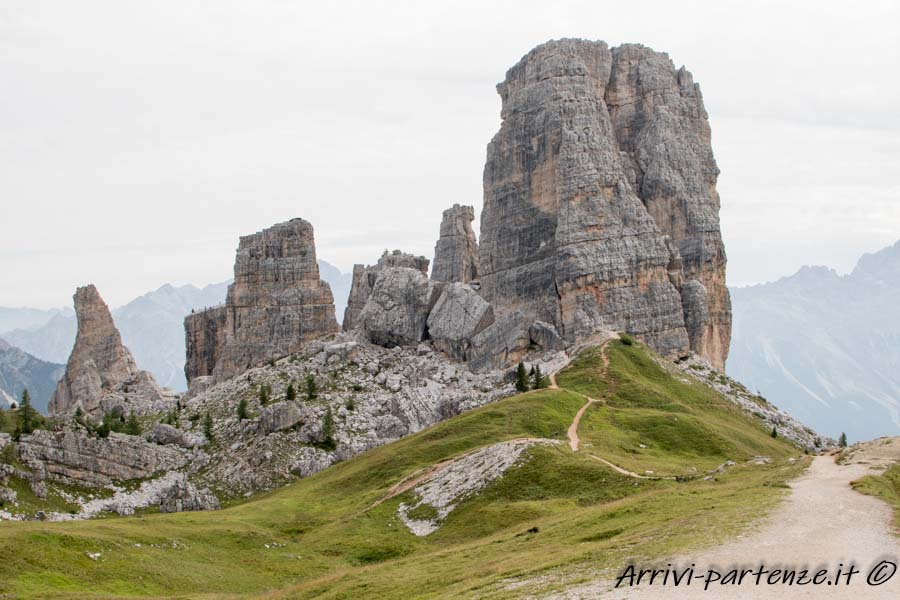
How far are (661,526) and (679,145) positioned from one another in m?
134

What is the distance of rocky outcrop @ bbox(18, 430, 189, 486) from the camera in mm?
102519

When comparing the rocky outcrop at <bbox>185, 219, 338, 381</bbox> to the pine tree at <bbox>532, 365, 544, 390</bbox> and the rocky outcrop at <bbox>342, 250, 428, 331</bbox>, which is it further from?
the pine tree at <bbox>532, 365, 544, 390</bbox>

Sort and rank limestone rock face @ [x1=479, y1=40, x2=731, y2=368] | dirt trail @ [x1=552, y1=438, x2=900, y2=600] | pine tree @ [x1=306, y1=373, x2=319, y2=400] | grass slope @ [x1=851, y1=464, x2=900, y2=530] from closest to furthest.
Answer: dirt trail @ [x1=552, y1=438, x2=900, y2=600]
grass slope @ [x1=851, y1=464, x2=900, y2=530]
pine tree @ [x1=306, y1=373, x2=319, y2=400]
limestone rock face @ [x1=479, y1=40, x2=731, y2=368]

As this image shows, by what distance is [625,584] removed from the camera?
3991cm

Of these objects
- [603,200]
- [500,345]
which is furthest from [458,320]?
[603,200]

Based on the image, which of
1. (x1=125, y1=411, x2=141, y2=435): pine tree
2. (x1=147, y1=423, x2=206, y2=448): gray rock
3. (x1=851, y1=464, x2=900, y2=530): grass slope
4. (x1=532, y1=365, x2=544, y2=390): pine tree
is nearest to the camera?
(x1=851, y1=464, x2=900, y2=530): grass slope

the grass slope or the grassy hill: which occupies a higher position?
the grass slope

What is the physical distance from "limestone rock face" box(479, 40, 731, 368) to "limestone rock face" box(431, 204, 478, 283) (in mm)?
18137

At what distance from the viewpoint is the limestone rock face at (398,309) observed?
16312 centimetres

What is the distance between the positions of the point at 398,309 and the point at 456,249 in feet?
104

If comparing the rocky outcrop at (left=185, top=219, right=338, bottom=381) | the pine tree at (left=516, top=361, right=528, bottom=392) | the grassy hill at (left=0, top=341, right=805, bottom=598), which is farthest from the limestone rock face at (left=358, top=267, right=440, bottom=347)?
the grassy hill at (left=0, top=341, right=805, bottom=598)

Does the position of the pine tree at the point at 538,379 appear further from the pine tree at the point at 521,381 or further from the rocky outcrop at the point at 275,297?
the rocky outcrop at the point at 275,297

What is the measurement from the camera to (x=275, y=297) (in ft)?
584

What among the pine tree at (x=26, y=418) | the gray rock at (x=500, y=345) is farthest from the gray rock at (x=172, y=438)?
the gray rock at (x=500, y=345)
